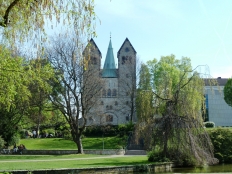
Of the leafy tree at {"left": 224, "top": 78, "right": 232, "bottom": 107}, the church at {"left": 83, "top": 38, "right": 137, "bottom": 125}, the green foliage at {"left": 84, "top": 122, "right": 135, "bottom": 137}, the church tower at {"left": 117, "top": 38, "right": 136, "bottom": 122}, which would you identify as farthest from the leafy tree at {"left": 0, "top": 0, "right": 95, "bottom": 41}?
the leafy tree at {"left": 224, "top": 78, "right": 232, "bottom": 107}

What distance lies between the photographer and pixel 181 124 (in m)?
21.9

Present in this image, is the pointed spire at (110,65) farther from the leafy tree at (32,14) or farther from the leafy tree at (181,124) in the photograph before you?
the leafy tree at (32,14)

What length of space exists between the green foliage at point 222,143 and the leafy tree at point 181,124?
6798 mm

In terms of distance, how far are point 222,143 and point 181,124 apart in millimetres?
9075

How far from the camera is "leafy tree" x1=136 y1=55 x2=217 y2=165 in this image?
70.4 ft

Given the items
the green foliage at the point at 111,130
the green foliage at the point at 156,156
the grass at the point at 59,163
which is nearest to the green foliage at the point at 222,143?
the green foliage at the point at 156,156

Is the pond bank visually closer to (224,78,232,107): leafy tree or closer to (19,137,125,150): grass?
(19,137,125,150): grass

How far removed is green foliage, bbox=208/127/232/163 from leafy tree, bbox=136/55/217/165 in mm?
6798

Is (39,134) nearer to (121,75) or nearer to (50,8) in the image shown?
(121,75)

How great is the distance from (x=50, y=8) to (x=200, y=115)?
17325 mm

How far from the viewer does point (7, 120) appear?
36.8 metres

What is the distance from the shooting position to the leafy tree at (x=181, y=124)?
21453 millimetres

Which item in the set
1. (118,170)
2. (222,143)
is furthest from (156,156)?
(222,143)

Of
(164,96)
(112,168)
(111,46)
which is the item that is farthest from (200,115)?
(111,46)
